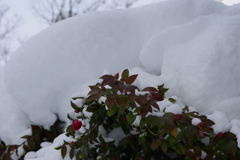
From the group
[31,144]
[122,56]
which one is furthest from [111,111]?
[31,144]

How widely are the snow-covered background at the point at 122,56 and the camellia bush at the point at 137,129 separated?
0.91 feet

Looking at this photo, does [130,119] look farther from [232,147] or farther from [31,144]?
[31,144]

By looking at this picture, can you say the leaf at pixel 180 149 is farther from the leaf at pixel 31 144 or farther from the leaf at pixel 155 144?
the leaf at pixel 31 144

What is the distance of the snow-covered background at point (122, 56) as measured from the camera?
1.02m

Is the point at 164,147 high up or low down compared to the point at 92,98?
down

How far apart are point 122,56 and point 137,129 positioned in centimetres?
67

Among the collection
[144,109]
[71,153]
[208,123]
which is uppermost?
[144,109]

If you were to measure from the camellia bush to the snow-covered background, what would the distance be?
0.91ft

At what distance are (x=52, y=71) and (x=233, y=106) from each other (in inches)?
42.9

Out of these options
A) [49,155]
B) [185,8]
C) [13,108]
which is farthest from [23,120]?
[185,8]

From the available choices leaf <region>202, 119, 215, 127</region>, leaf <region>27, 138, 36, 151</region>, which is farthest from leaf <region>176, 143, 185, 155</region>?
leaf <region>27, 138, 36, 151</region>

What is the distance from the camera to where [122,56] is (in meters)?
1.37

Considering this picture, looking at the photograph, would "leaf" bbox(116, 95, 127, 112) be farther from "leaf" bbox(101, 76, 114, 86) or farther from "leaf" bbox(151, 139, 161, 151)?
"leaf" bbox(151, 139, 161, 151)

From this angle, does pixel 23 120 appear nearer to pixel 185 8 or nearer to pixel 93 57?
pixel 93 57
